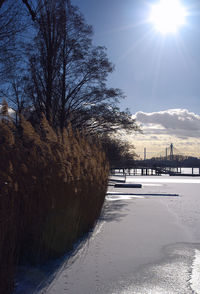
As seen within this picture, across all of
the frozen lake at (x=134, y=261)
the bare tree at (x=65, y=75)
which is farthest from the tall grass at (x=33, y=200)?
the bare tree at (x=65, y=75)

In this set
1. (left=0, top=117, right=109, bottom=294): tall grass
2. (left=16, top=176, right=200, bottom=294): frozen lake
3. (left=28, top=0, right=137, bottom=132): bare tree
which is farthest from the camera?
(left=28, top=0, right=137, bottom=132): bare tree

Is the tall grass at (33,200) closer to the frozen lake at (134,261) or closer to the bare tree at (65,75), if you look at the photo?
the frozen lake at (134,261)

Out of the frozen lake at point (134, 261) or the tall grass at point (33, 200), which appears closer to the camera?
the tall grass at point (33, 200)

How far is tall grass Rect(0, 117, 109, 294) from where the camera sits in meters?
2.50

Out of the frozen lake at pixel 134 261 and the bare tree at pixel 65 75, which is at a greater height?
the bare tree at pixel 65 75

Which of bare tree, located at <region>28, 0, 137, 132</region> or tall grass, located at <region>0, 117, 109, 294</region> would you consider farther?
bare tree, located at <region>28, 0, 137, 132</region>

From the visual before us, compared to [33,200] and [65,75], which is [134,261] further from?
[65,75]

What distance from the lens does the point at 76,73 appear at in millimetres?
12969

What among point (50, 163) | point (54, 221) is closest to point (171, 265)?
point (54, 221)

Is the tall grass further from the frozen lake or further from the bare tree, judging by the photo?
the bare tree

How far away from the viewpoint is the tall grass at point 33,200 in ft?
8.21

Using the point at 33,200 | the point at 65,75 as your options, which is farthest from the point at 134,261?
the point at 65,75

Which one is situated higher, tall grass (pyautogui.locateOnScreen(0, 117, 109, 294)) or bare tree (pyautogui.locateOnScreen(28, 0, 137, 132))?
bare tree (pyautogui.locateOnScreen(28, 0, 137, 132))

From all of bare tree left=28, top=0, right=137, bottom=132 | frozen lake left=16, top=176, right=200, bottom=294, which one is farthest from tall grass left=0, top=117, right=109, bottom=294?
bare tree left=28, top=0, right=137, bottom=132
